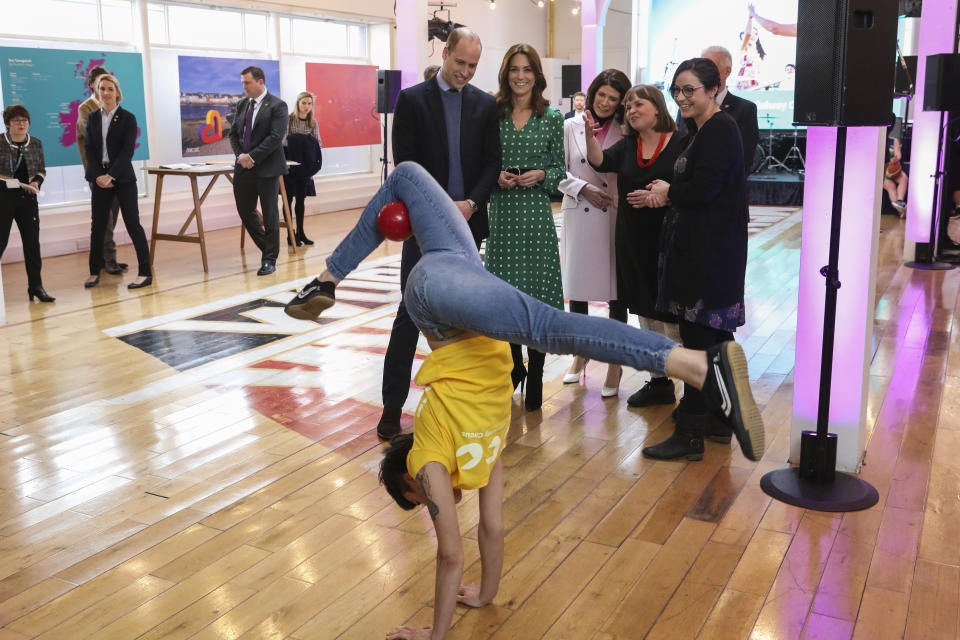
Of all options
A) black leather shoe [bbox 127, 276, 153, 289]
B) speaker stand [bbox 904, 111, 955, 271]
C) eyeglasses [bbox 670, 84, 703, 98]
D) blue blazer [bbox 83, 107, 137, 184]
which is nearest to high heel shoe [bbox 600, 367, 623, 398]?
eyeglasses [bbox 670, 84, 703, 98]

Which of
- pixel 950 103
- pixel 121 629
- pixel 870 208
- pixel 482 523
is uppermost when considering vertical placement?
pixel 950 103

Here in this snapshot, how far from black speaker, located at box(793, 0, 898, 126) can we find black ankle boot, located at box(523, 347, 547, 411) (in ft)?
5.26

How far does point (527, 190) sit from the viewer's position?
3.99m

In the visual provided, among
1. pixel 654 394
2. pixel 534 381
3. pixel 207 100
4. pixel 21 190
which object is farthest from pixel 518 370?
pixel 207 100

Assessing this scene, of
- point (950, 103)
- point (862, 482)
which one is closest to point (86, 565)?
point (862, 482)

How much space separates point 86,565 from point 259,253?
6.28 m

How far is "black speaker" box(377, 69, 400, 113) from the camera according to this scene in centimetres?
980

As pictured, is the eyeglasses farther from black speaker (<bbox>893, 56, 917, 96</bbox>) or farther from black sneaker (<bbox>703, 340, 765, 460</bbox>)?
black speaker (<bbox>893, 56, 917, 96</bbox>)

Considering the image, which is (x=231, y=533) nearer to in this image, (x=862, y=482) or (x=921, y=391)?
(x=862, y=482)

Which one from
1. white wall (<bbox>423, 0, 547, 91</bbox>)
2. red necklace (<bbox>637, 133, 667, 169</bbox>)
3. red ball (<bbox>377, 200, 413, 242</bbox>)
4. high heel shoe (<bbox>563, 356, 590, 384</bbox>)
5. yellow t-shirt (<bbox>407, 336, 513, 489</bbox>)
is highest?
white wall (<bbox>423, 0, 547, 91</bbox>)

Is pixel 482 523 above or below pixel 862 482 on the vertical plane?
above

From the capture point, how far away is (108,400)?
4.33 metres

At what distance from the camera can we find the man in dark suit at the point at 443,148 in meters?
3.68

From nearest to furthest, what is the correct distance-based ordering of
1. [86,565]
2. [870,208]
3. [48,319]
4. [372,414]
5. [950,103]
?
[86,565], [870,208], [372,414], [48,319], [950,103]
